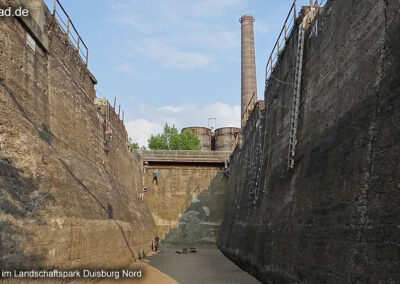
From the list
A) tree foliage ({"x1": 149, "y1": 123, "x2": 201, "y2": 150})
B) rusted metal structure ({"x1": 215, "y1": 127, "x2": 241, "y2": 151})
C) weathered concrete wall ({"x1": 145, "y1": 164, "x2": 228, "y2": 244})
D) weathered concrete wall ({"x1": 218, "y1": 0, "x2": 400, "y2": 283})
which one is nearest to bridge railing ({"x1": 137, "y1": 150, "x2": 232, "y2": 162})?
weathered concrete wall ({"x1": 145, "y1": 164, "x2": 228, "y2": 244})

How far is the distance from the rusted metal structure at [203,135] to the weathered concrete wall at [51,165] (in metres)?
36.7

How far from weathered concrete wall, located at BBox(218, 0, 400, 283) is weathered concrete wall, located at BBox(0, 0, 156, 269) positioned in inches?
255

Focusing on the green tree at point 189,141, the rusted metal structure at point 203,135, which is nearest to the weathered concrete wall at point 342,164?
the green tree at point 189,141

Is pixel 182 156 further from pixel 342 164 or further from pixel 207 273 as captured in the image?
pixel 342 164

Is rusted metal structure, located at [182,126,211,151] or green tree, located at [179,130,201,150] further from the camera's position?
rusted metal structure, located at [182,126,211,151]

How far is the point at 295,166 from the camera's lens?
481 inches

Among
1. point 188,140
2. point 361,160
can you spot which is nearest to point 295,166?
point 361,160

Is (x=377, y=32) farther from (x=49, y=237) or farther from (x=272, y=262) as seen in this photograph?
(x=49, y=237)

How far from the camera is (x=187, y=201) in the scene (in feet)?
119

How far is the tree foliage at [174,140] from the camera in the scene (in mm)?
54438

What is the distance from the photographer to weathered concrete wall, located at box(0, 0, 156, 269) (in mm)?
8469

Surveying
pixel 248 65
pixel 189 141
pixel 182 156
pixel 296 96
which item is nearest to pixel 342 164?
pixel 296 96

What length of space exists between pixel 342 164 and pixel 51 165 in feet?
27.0

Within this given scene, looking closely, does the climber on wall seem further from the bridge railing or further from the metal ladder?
the bridge railing
